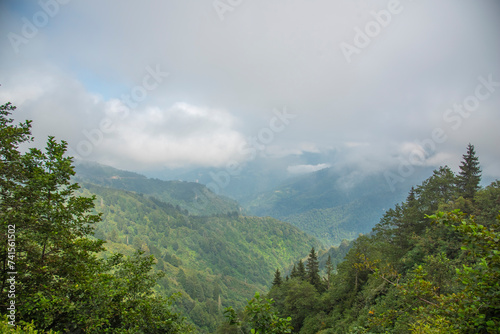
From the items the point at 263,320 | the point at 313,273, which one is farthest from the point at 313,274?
the point at 263,320

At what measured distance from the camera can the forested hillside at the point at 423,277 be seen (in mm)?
5363

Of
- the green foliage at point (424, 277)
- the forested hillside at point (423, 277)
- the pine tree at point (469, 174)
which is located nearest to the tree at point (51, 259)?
the forested hillside at point (423, 277)

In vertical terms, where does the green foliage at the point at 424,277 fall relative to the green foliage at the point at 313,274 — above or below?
above

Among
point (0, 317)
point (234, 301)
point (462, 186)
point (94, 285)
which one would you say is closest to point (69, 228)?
point (94, 285)

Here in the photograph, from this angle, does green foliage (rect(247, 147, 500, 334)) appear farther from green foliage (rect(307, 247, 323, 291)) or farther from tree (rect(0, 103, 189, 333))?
tree (rect(0, 103, 189, 333))

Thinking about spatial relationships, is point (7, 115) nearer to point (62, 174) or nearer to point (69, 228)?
point (62, 174)

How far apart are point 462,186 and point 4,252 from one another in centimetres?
5739

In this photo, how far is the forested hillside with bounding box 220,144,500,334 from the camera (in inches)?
211

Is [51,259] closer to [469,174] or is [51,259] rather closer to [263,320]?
[263,320]

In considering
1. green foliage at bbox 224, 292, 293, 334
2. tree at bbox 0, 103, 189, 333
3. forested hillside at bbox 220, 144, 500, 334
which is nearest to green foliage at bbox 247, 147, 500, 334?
forested hillside at bbox 220, 144, 500, 334

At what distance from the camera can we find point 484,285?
17.0 feet

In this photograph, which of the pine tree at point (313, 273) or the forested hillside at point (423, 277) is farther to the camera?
the pine tree at point (313, 273)

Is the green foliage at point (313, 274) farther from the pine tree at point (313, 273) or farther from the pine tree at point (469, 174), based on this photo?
the pine tree at point (469, 174)

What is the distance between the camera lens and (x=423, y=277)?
41.8ft
